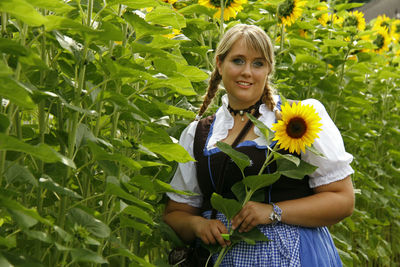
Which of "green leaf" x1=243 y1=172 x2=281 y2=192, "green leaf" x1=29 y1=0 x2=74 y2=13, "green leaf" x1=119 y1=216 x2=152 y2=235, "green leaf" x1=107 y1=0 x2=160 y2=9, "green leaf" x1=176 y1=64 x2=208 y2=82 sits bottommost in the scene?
"green leaf" x1=119 y1=216 x2=152 y2=235

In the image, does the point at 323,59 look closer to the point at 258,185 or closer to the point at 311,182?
the point at 311,182

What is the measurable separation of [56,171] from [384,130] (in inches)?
115

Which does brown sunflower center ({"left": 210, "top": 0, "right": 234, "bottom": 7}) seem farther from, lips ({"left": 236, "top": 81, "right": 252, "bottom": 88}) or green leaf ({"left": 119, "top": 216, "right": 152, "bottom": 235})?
green leaf ({"left": 119, "top": 216, "right": 152, "bottom": 235})

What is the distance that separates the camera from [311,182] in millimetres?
1917

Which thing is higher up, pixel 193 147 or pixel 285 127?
pixel 285 127

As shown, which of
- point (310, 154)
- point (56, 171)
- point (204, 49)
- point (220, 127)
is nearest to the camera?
point (56, 171)

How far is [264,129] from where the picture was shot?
5.56ft

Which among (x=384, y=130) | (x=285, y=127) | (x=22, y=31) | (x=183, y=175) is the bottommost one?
(x=384, y=130)

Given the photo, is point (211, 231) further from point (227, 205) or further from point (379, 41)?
point (379, 41)

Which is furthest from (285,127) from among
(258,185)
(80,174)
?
(80,174)

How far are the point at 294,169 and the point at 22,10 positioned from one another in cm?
96

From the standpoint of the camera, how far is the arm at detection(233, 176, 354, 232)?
72.6 inches

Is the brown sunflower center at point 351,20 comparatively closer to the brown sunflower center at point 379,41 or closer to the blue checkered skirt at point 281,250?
the brown sunflower center at point 379,41

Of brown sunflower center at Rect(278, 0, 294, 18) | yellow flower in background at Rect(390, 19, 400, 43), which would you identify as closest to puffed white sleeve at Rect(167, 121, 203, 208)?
brown sunflower center at Rect(278, 0, 294, 18)
